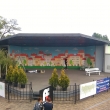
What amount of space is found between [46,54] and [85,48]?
6101 mm

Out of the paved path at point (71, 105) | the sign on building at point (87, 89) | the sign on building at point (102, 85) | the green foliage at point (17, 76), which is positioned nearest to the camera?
the paved path at point (71, 105)

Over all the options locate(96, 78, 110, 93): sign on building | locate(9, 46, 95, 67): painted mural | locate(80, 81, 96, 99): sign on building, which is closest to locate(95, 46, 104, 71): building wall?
locate(9, 46, 95, 67): painted mural

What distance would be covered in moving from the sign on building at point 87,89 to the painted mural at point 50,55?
1219cm

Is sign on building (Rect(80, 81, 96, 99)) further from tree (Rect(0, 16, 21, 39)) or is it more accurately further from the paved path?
tree (Rect(0, 16, 21, 39))

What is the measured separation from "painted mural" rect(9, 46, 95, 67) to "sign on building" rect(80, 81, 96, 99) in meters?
12.2

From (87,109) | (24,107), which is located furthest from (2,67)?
(87,109)

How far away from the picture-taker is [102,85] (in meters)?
9.16

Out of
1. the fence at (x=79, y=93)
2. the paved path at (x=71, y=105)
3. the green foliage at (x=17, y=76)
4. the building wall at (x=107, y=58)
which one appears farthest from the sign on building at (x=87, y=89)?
the building wall at (x=107, y=58)

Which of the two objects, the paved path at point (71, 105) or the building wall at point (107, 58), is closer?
the paved path at point (71, 105)

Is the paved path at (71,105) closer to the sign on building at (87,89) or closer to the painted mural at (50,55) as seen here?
the sign on building at (87,89)

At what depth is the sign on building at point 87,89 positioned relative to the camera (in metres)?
7.68

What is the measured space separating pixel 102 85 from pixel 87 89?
173 cm

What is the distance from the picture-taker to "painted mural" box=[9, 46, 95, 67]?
2066 centimetres

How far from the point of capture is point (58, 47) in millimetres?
20812
